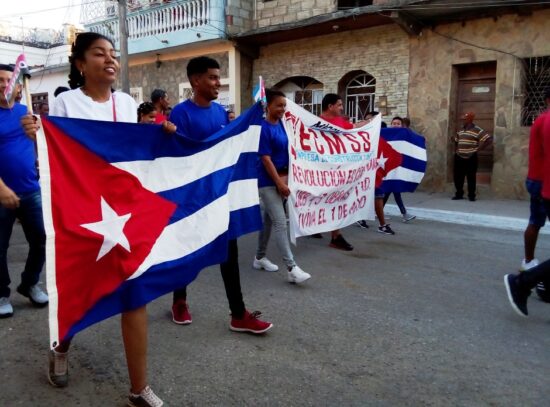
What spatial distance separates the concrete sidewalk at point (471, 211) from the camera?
7988 mm

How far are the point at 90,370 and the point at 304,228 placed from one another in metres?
2.77

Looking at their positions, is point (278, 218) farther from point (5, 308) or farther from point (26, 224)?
point (5, 308)

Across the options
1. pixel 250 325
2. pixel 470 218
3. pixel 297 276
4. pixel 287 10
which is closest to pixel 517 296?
pixel 297 276

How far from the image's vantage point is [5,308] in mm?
3865

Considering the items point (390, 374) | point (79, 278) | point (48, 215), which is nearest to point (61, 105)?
point (48, 215)

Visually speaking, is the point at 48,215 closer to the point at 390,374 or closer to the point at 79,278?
the point at 79,278

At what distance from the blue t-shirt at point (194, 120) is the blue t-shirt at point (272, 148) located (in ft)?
4.21

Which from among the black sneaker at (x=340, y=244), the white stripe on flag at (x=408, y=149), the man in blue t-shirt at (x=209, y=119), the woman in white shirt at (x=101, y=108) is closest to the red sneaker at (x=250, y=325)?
the man in blue t-shirt at (x=209, y=119)

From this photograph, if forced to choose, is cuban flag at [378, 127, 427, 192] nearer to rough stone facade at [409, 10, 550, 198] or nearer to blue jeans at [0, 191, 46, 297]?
rough stone facade at [409, 10, 550, 198]

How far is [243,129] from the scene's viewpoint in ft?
11.8

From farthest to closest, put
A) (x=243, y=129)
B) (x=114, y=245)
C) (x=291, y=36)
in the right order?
(x=291, y=36)
(x=243, y=129)
(x=114, y=245)

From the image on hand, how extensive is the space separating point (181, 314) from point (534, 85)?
944 cm

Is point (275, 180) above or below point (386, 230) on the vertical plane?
above

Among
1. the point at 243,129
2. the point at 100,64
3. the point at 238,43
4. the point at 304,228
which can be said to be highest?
the point at 238,43
